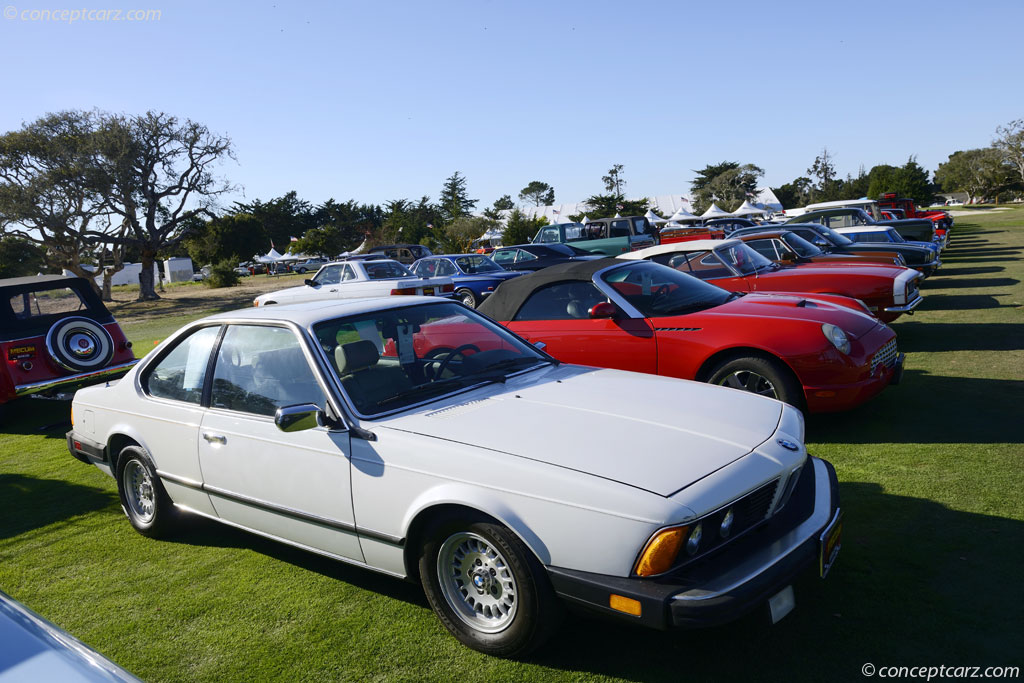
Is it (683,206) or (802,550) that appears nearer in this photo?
(802,550)

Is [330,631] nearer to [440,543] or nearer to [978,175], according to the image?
[440,543]

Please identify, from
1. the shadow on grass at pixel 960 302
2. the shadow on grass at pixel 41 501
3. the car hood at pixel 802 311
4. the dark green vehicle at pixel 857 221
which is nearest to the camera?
the shadow on grass at pixel 41 501

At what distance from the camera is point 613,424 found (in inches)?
122

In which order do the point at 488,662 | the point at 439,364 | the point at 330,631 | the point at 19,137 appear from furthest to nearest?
the point at 19,137 < the point at 439,364 < the point at 330,631 < the point at 488,662

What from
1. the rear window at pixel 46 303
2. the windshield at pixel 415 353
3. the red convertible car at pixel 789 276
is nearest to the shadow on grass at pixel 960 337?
the red convertible car at pixel 789 276

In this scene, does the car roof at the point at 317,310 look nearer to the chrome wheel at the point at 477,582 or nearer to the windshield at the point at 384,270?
the chrome wheel at the point at 477,582

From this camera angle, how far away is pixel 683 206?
67.4 metres

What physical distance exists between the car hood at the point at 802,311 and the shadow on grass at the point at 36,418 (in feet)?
24.6

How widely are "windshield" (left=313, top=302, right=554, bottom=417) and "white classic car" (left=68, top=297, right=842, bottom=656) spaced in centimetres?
1

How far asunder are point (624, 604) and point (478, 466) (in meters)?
0.77

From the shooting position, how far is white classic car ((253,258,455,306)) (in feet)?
48.9

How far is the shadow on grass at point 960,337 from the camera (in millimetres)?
8414

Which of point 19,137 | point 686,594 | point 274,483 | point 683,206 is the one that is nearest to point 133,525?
point 274,483

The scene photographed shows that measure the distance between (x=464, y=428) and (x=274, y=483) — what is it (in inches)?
45.5
